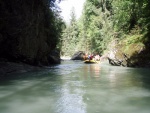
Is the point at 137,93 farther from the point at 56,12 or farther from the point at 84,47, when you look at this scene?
the point at 84,47

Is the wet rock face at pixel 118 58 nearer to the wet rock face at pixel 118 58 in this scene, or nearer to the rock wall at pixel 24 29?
the wet rock face at pixel 118 58

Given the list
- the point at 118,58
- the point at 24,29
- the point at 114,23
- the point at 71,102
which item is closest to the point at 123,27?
the point at 118,58

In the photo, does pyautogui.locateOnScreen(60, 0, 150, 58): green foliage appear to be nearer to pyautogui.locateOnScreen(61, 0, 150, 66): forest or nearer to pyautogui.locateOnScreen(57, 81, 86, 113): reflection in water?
pyautogui.locateOnScreen(61, 0, 150, 66): forest

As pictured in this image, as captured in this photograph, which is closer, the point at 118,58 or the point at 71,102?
the point at 71,102

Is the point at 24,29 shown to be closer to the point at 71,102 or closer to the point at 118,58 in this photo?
the point at 118,58

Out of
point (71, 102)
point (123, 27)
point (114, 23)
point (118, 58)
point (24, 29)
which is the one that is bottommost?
point (71, 102)

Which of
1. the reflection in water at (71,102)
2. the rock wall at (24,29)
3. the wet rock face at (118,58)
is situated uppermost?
the rock wall at (24,29)

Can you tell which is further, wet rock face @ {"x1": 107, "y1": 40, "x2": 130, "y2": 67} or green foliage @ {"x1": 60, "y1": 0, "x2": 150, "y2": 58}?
wet rock face @ {"x1": 107, "y1": 40, "x2": 130, "y2": 67}

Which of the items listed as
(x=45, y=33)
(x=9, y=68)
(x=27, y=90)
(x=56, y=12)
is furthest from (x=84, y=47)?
(x=27, y=90)

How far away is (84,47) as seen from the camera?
211 feet

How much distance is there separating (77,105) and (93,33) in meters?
40.7

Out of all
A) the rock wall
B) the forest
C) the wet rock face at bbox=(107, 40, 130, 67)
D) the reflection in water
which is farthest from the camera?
the wet rock face at bbox=(107, 40, 130, 67)

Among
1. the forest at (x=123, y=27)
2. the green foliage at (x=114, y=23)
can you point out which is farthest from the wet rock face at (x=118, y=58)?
the green foliage at (x=114, y=23)

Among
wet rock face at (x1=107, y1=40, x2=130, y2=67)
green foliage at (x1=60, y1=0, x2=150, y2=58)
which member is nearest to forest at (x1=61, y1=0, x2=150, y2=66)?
green foliage at (x1=60, y1=0, x2=150, y2=58)
